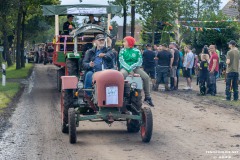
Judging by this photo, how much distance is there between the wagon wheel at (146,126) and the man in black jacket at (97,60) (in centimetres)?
144

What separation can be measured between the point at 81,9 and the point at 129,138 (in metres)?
10.6

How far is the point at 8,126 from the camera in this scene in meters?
14.2

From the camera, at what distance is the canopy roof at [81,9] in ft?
73.3

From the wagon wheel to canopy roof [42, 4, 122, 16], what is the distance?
10.8 meters

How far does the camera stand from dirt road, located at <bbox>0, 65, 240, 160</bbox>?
10.6m

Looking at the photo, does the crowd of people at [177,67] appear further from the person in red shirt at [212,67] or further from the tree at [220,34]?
the tree at [220,34]

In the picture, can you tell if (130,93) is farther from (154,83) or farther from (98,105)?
(154,83)

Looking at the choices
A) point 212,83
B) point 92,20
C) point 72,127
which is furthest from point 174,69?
point 72,127

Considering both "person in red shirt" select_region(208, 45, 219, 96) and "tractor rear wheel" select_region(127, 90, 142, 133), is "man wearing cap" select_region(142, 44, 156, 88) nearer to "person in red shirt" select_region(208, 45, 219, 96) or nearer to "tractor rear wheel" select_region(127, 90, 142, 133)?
"person in red shirt" select_region(208, 45, 219, 96)

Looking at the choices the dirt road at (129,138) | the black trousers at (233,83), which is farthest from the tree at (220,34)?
the dirt road at (129,138)

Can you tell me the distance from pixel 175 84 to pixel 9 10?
10658 millimetres

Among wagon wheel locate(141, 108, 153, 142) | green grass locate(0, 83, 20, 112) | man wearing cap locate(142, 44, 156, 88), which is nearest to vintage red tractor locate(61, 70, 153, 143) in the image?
wagon wheel locate(141, 108, 153, 142)

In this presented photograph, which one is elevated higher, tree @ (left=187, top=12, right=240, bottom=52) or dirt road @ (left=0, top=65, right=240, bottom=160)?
tree @ (left=187, top=12, right=240, bottom=52)

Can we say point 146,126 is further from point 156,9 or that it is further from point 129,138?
point 156,9
